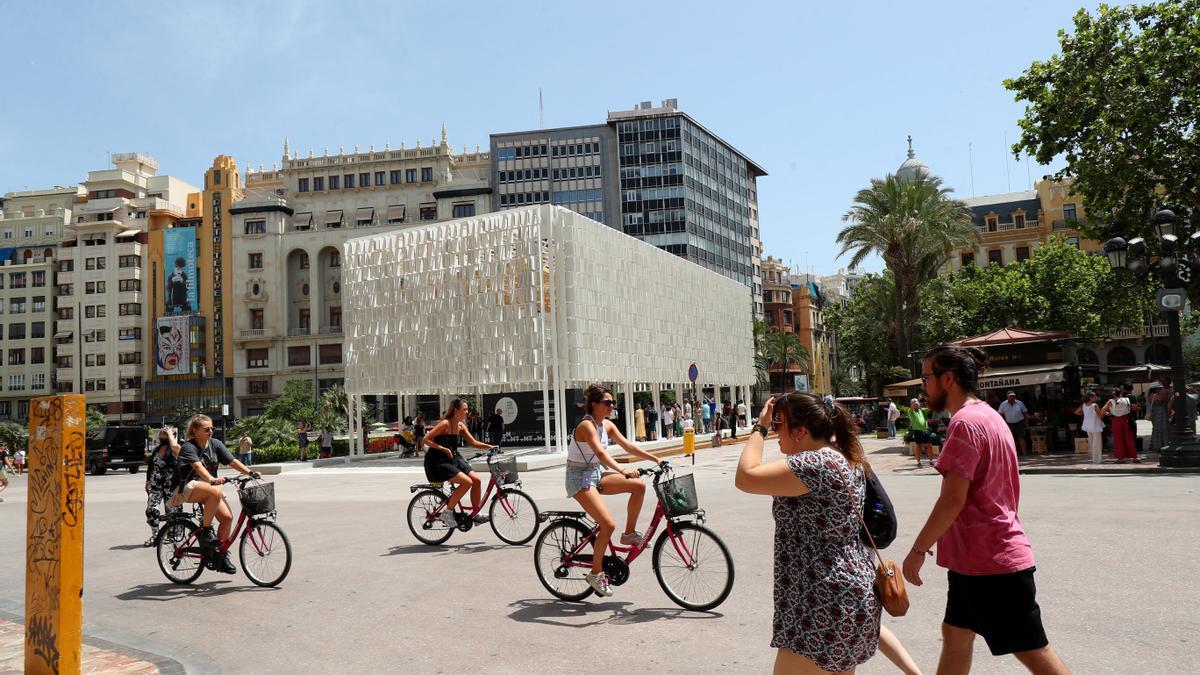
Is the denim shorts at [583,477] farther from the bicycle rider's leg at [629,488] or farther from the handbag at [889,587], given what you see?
the handbag at [889,587]

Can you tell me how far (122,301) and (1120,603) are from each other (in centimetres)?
9679

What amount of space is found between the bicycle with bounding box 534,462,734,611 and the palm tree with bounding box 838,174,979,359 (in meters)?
31.6

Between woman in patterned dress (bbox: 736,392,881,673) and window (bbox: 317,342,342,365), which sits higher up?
window (bbox: 317,342,342,365)

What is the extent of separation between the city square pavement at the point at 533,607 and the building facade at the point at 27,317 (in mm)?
93631

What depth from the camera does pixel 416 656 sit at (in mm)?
5715

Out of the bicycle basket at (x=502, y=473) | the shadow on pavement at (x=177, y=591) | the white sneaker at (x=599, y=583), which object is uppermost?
the bicycle basket at (x=502, y=473)

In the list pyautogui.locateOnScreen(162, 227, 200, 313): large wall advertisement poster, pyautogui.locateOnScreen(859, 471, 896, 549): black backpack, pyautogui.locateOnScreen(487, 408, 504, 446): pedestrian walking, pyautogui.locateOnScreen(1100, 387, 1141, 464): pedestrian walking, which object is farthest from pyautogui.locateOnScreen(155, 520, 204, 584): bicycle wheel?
pyautogui.locateOnScreen(162, 227, 200, 313): large wall advertisement poster

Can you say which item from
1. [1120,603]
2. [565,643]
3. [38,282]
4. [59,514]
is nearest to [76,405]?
[59,514]

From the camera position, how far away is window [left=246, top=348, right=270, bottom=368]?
279 ft

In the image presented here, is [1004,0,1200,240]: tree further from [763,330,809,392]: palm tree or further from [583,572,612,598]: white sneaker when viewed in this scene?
[763,330,809,392]: palm tree

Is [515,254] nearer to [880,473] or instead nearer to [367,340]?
[367,340]

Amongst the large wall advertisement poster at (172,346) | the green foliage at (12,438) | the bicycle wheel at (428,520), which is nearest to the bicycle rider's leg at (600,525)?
the bicycle wheel at (428,520)

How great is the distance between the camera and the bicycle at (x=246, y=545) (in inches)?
324

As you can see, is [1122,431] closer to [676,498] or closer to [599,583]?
[676,498]
